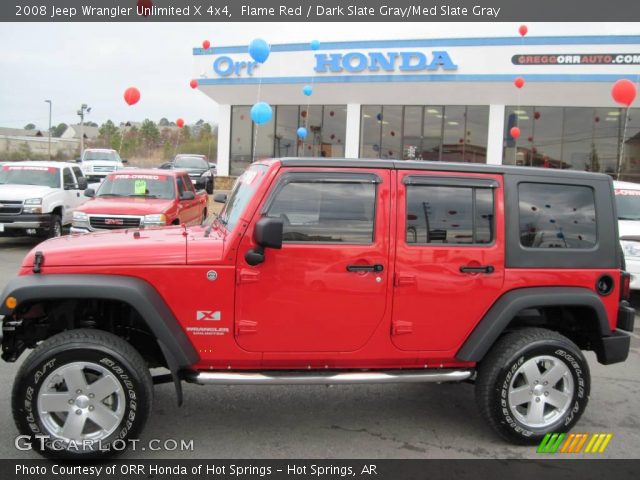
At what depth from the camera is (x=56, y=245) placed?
3.81 m

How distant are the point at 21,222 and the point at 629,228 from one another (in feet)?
36.0

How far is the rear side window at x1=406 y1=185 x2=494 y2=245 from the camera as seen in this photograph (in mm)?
3842

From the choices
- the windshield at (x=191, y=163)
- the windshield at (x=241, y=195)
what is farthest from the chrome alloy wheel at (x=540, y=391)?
the windshield at (x=191, y=163)

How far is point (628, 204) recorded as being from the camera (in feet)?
29.8

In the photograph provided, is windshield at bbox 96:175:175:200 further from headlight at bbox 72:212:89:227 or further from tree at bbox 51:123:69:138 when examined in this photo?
tree at bbox 51:123:69:138

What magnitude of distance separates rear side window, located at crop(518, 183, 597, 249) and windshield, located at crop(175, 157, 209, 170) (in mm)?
20720

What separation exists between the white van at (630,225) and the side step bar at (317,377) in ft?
16.1

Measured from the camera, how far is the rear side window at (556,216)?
398 centimetres

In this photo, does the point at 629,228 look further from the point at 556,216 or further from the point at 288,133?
the point at 288,133

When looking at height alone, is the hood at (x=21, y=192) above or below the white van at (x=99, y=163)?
below

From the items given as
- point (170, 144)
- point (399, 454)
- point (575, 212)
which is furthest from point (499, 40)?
point (170, 144)

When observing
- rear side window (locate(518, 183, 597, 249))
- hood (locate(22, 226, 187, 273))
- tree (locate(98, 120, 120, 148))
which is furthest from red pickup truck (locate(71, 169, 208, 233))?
tree (locate(98, 120, 120, 148))

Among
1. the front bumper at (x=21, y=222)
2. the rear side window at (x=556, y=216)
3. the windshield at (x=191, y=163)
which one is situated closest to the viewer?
the rear side window at (x=556, y=216)

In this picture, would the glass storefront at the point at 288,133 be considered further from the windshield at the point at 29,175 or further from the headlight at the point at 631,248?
the headlight at the point at 631,248
